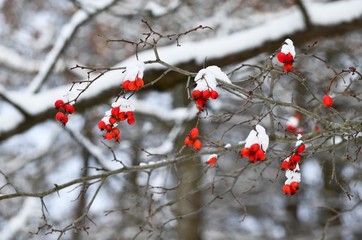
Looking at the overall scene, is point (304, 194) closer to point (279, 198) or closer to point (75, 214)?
point (279, 198)

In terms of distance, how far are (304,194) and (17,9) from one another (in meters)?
7.07

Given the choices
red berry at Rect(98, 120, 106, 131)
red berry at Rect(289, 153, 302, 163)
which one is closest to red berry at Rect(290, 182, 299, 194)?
red berry at Rect(289, 153, 302, 163)

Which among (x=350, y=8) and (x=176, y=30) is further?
(x=176, y=30)

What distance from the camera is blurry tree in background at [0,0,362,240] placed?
16.0 ft

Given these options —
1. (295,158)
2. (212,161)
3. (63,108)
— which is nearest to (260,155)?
(295,158)

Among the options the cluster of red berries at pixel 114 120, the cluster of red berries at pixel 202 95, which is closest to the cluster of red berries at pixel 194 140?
the cluster of red berries at pixel 114 120

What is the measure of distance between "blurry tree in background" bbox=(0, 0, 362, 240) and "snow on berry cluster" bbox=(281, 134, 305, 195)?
1.87 ft

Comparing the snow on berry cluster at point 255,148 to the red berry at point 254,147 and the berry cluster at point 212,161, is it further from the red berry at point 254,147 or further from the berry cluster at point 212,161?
the berry cluster at point 212,161

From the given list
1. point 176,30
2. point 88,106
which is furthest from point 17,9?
point 88,106

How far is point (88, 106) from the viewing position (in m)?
4.98

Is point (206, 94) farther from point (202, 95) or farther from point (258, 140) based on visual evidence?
point (258, 140)

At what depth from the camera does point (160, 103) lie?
10648mm

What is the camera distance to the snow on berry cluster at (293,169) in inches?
92.7

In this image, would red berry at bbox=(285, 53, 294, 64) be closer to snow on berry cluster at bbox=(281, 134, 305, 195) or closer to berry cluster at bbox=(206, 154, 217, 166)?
snow on berry cluster at bbox=(281, 134, 305, 195)
